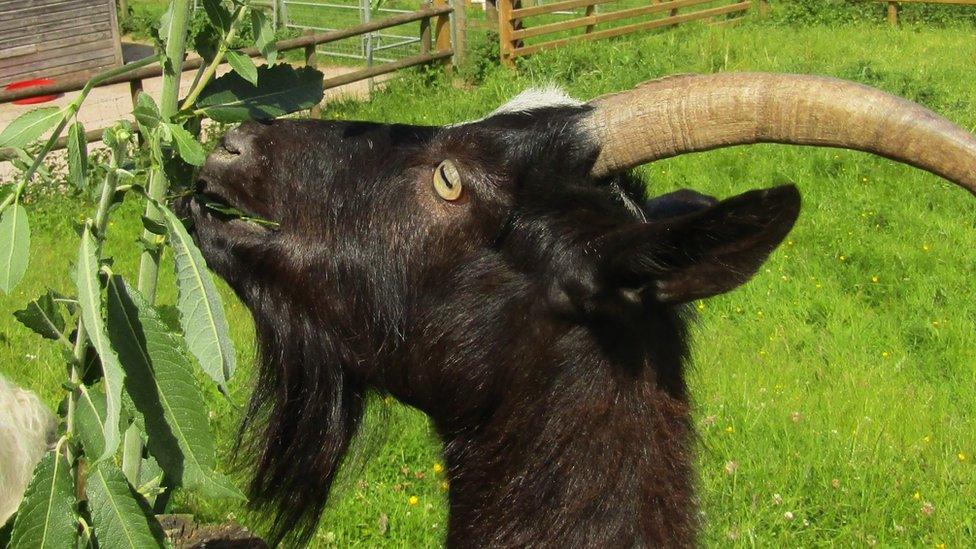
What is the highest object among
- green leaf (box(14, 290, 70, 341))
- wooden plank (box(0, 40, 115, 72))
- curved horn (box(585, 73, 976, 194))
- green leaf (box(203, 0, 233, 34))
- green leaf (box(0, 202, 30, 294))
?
green leaf (box(203, 0, 233, 34))

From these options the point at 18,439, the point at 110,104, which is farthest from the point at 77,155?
the point at 110,104

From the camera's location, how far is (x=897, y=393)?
604cm

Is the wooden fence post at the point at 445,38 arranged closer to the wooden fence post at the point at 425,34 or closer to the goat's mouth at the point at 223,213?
the wooden fence post at the point at 425,34

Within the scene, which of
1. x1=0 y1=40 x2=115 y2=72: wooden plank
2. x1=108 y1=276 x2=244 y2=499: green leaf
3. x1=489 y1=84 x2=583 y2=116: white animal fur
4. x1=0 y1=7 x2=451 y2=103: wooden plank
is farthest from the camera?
x1=0 y1=40 x2=115 y2=72: wooden plank

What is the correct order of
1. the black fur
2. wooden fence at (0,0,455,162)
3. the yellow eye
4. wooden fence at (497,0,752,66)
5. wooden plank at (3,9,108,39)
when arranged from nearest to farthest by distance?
the black fur
the yellow eye
wooden fence at (0,0,455,162)
wooden fence at (497,0,752,66)
wooden plank at (3,9,108,39)

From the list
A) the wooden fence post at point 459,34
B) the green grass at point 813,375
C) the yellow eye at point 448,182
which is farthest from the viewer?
the wooden fence post at point 459,34

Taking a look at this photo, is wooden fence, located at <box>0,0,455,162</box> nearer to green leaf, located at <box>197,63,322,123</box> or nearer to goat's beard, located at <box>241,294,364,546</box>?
goat's beard, located at <box>241,294,364,546</box>

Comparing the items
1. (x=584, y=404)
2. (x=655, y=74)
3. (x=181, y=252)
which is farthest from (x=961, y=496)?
(x=655, y=74)

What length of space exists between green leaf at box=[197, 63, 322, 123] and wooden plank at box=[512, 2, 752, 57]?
13.8 metres

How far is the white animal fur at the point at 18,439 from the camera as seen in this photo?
357 cm

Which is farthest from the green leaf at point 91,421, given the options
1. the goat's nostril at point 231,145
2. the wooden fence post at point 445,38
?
the wooden fence post at point 445,38

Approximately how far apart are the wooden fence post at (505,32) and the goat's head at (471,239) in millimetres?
13128

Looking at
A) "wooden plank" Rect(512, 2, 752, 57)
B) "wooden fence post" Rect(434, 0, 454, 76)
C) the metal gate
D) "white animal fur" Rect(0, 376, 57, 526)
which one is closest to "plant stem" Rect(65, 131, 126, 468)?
"white animal fur" Rect(0, 376, 57, 526)

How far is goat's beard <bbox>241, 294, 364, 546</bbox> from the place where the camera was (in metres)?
3.12
